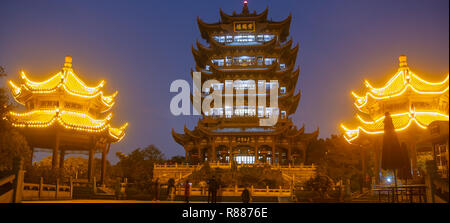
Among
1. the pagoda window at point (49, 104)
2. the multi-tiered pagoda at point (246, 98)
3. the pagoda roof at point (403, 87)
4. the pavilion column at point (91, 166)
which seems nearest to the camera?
the pagoda roof at point (403, 87)

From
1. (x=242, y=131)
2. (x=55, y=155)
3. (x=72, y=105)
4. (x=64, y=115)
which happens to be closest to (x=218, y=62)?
(x=242, y=131)

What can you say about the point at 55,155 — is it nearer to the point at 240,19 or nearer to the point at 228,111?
the point at 228,111

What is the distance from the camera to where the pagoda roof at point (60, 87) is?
2534 cm

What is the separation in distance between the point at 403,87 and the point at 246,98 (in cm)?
1967

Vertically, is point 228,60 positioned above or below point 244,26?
below

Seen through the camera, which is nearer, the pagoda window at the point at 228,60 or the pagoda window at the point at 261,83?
the pagoda window at the point at 261,83

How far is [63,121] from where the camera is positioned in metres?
23.6

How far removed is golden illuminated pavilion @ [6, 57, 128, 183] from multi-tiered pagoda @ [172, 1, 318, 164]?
483 inches

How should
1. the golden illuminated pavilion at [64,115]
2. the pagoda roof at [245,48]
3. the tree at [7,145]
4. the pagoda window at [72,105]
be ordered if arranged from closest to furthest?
the tree at [7,145] < the golden illuminated pavilion at [64,115] < the pagoda window at [72,105] < the pagoda roof at [245,48]

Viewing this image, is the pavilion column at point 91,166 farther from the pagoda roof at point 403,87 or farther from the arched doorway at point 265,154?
the pagoda roof at point 403,87

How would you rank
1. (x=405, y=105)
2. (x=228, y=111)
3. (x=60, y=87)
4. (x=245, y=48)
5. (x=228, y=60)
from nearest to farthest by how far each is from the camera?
(x=405, y=105), (x=60, y=87), (x=228, y=111), (x=245, y=48), (x=228, y=60)

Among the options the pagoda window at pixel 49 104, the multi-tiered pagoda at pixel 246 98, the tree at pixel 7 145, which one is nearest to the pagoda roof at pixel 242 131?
the multi-tiered pagoda at pixel 246 98

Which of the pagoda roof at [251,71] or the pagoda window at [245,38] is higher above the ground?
the pagoda window at [245,38]
